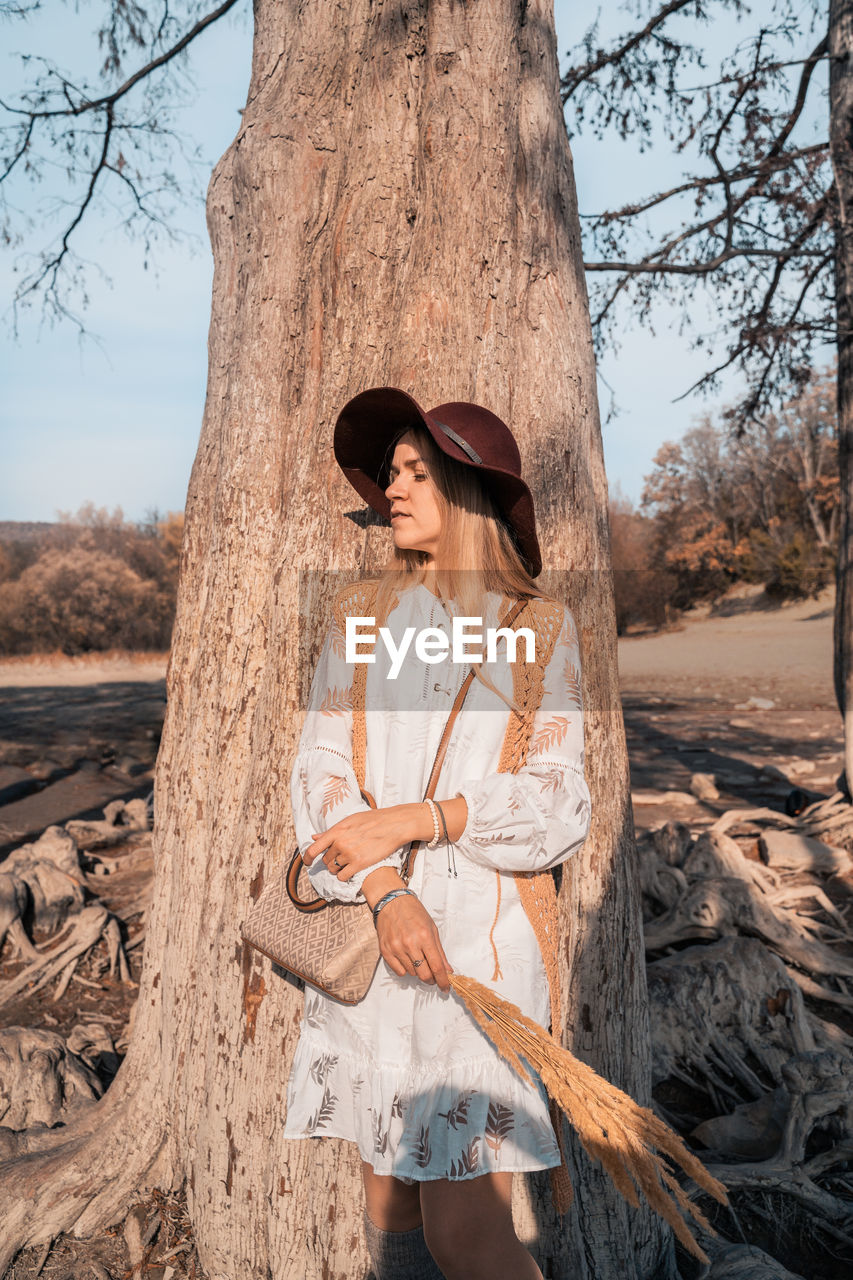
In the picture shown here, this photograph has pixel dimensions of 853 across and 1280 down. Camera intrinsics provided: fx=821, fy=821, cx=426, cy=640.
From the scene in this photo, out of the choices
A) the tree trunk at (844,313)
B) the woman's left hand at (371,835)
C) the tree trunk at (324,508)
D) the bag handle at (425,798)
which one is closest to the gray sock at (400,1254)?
the tree trunk at (324,508)

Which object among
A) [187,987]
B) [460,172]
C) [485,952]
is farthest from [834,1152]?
[460,172]

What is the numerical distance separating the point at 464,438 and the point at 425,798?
826 mm

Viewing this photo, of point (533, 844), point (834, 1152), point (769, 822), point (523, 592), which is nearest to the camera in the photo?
point (533, 844)

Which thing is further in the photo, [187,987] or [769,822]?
[769,822]

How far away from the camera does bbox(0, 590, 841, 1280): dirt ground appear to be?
249 cm

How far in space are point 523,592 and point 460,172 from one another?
142cm

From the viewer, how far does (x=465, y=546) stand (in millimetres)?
1900

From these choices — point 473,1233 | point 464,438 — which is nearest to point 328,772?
point 464,438

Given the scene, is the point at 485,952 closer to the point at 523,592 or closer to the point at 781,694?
the point at 523,592

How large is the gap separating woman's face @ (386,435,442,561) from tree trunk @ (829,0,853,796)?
5.23m

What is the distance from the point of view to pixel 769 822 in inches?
251

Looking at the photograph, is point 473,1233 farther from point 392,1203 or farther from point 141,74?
point 141,74

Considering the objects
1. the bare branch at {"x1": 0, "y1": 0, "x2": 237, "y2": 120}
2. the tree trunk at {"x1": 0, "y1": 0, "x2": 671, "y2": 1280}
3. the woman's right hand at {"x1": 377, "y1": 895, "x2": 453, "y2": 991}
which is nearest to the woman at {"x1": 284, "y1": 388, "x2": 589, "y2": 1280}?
the woman's right hand at {"x1": 377, "y1": 895, "x2": 453, "y2": 991}

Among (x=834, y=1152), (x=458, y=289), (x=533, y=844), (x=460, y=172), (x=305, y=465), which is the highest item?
(x=460, y=172)
